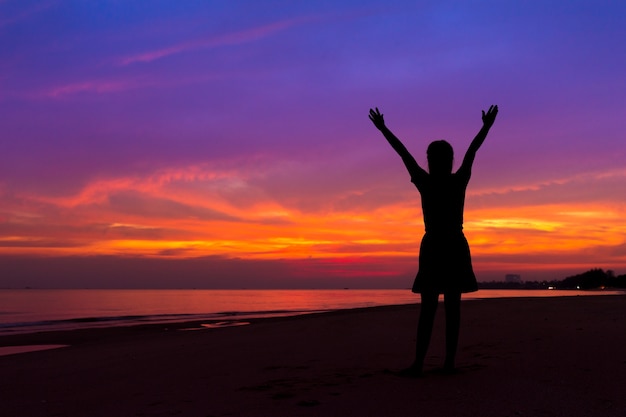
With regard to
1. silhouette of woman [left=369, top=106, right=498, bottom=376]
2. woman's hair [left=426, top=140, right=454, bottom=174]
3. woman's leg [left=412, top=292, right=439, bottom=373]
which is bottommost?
woman's leg [left=412, top=292, right=439, bottom=373]

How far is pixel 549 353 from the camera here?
Result: 554cm

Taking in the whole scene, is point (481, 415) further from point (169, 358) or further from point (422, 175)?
point (169, 358)

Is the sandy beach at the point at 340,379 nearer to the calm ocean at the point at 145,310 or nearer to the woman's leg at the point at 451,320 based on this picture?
the woman's leg at the point at 451,320

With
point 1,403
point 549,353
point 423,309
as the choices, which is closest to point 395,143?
point 423,309

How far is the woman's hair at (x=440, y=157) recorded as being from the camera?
4598 millimetres

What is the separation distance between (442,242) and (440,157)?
717mm

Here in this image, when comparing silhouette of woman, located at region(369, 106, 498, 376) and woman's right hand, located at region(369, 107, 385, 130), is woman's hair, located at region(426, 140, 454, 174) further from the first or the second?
woman's right hand, located at region(369, 107, 385, 130)

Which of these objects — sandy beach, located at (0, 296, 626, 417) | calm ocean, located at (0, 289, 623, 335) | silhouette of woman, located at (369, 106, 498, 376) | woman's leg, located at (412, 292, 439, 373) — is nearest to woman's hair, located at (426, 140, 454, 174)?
silhouette of woman, located at (369, 106, 498, 376)

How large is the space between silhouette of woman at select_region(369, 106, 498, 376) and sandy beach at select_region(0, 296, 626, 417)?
41 cm

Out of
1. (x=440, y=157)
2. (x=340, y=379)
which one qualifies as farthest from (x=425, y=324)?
(x=440, y=157)

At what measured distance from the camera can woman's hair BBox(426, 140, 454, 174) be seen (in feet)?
15.1

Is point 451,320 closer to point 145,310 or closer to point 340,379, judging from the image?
point 340,379

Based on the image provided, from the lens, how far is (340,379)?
15.0 feet

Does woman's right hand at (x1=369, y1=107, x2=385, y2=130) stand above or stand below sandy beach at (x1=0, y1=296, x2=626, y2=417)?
above
